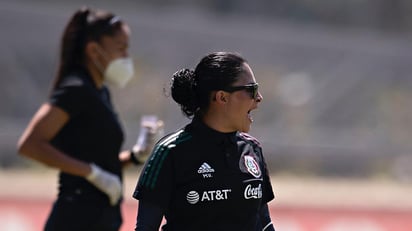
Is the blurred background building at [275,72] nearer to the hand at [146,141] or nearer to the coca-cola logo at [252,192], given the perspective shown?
the hand at [146,141]

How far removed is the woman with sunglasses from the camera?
3643 millimetres

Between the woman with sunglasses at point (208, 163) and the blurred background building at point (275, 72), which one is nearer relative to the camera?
the woman with sunglasses at point (208, 163)

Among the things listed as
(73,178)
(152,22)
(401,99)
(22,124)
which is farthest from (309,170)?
(73,178)

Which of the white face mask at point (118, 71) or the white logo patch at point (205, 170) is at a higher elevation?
the white face mask at point (118, 71)

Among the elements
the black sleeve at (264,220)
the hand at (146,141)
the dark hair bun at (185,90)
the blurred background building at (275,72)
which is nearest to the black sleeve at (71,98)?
the hand at (146,141)

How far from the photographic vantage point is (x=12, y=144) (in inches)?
698

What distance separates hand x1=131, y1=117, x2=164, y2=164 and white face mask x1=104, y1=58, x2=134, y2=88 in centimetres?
32

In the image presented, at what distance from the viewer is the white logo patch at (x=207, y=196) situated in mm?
3664

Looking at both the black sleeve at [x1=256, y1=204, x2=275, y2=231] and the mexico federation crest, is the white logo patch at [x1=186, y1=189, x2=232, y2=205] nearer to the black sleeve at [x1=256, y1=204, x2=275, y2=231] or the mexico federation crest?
the mexico federation crest

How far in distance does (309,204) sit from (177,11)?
25.2 ft

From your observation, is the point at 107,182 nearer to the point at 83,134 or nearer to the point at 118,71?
the point at 83,134

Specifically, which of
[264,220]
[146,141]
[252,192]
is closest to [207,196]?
[252,192]

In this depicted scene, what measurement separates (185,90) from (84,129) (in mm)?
1214

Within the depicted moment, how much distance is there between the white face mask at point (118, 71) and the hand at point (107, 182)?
522mm
